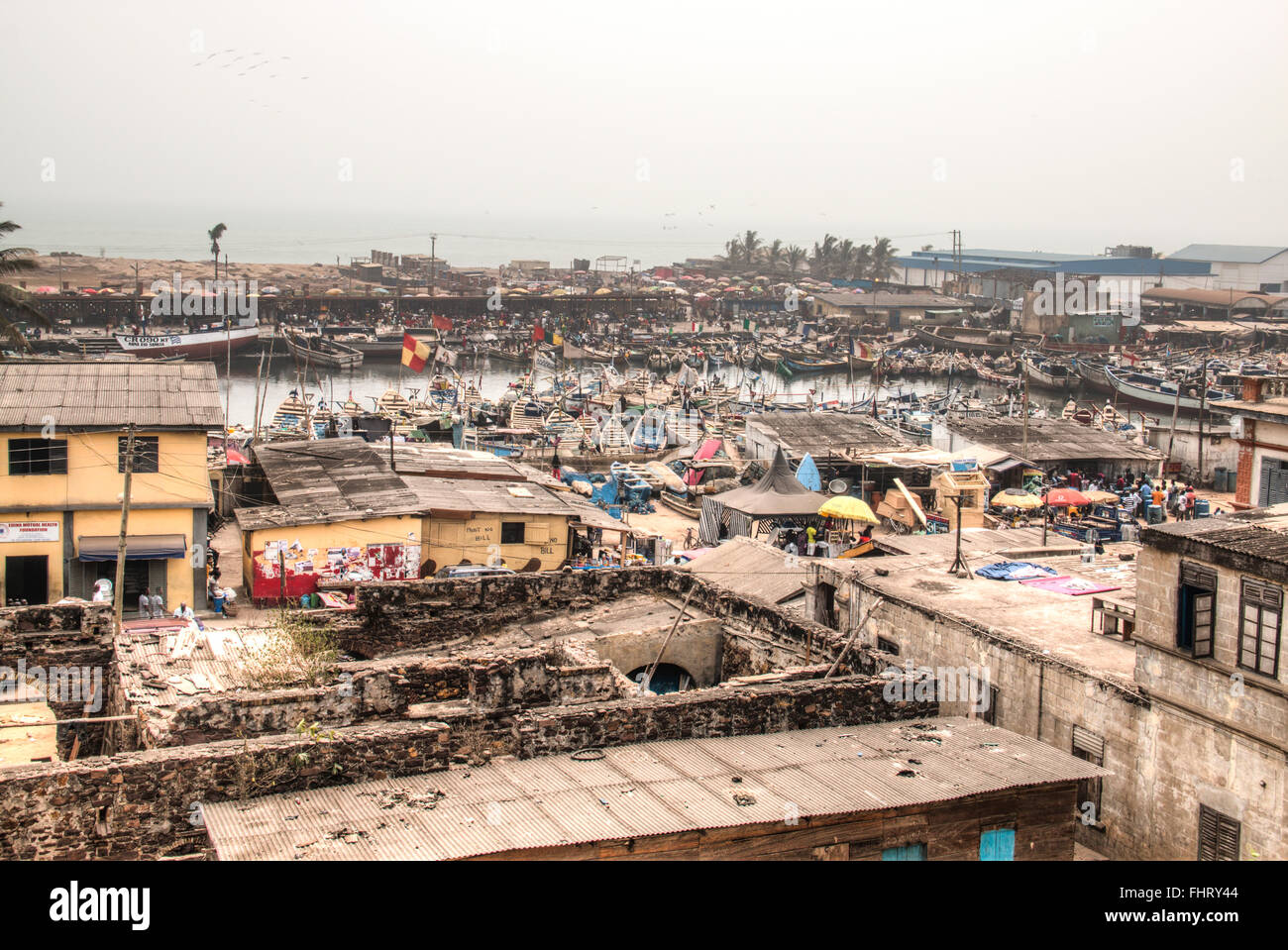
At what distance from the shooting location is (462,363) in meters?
94.4

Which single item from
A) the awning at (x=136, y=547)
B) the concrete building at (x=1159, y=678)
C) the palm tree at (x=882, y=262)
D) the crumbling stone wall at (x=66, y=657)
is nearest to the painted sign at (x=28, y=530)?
the awning at (x=136, y=547)

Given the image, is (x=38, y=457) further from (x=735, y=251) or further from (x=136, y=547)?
(x=735, y=251)

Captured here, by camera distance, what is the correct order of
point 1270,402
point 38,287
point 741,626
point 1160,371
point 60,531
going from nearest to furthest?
point 741,626
point 60,531
point 1270,402
point 1160,371
point 38,287

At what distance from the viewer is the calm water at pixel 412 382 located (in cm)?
7600

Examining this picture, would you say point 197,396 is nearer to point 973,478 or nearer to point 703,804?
point 703,804

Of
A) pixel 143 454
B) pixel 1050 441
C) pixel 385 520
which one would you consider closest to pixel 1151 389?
pixel 1050 441

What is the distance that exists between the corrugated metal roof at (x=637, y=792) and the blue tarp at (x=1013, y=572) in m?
7.99

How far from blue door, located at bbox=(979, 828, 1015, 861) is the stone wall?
5.21 m

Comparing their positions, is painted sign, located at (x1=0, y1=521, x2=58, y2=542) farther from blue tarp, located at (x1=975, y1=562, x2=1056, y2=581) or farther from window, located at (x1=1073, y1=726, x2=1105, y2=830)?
window, located at (x1=1073, y1=726, x2=1105, y2=830)

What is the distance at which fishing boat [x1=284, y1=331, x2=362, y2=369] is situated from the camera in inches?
3349

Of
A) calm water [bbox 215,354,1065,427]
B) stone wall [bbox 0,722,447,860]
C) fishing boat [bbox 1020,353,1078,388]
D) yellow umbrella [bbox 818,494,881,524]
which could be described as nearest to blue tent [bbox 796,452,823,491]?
yellow umbrella [bbox 818,494,881,524]

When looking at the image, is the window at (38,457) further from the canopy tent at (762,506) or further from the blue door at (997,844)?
the blue door at (997,844)
